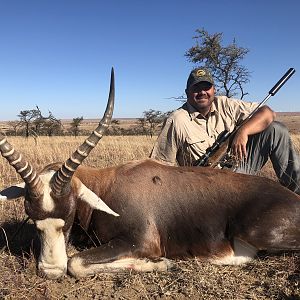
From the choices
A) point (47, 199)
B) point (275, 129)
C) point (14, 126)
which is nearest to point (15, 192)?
point (47, 199)

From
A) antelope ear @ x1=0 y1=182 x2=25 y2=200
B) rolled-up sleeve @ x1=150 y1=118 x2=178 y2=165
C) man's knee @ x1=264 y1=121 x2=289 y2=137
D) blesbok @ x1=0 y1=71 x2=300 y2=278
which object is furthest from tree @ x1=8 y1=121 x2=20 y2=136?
blesbok @ x1=0 y1=71 x2=300 y2=278

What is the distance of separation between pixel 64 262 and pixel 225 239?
62.5 inches

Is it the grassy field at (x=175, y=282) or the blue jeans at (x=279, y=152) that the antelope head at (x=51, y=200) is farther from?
the blue jeans at (x=279, y=152)

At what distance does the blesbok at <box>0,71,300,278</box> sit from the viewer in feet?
12.4

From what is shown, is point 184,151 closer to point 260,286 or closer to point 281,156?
point 281,156

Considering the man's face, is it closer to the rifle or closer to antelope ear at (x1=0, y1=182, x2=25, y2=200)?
the rifle

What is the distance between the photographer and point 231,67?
995 inches

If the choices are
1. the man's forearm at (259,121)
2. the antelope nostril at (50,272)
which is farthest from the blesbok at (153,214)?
the man's forearm at (259,121)

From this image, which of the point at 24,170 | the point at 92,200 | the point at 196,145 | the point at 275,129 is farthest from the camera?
the point at 196,145

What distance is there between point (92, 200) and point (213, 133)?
2.56m

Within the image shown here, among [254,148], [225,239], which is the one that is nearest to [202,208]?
[225,239]

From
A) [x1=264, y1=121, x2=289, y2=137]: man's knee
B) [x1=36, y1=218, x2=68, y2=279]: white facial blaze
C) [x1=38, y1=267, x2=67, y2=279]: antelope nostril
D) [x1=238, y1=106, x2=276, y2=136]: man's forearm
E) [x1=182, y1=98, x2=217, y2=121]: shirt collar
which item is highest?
[x1=182, y1=98, x2=217, y2=121]: shirt collar

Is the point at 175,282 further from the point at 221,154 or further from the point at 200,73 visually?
the point at 200,73

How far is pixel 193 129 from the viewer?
236 inches
